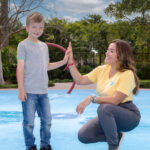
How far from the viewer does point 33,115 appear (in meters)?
2.85

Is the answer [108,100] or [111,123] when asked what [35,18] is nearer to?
[108,100]

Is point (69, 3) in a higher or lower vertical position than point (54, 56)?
higher

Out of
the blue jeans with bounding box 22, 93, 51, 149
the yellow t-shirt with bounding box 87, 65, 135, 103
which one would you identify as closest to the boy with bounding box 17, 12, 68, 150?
the blue jeans with bounding box 22, 93, 51, 149

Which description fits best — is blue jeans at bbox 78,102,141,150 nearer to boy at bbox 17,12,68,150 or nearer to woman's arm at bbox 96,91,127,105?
woman's arm at bbox 96,91,127,105

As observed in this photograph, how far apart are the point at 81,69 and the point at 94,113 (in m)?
11.0

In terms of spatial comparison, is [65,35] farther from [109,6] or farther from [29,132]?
[29,132]

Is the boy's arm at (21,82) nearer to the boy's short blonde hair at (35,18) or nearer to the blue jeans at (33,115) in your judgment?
the blue jeans at (33,115)

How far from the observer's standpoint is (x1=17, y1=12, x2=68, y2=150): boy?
9.21 ft

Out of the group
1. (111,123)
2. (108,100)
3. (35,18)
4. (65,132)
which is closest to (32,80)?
(35,18)

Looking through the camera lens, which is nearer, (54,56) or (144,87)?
(144,87)

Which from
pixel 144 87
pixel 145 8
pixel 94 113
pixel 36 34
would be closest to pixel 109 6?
pixel 145 8

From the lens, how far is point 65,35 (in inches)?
642

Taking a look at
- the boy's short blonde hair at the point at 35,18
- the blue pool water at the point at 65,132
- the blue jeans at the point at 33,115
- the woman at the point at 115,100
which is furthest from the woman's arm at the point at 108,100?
the boy's short blonde hair at the point at 35,18

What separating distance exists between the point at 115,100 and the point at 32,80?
996 mm
